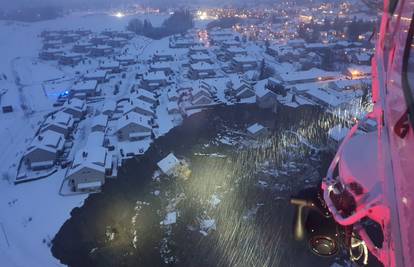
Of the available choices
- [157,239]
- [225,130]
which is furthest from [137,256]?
[225,130]

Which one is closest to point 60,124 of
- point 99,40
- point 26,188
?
point 26,188

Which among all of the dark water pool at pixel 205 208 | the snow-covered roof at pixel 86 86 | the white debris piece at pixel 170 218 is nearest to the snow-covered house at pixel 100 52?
the snow-covered roof at pixel 86 86

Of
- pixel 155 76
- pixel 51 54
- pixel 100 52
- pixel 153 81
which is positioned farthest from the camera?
pixel 100 52

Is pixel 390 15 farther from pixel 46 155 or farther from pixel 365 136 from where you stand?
pixel 46 155

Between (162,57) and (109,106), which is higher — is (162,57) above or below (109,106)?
above

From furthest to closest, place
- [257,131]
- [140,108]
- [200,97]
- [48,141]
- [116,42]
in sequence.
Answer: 1. [116,42]
2. [200,97]
3. [140,108]
4. [257,131]
5. [48,141]

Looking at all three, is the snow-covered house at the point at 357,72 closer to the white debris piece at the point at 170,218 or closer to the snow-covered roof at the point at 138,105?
the snow-covered roof at the point at 138,105

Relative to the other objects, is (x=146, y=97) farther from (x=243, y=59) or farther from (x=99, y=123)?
(x=243, y=59)
